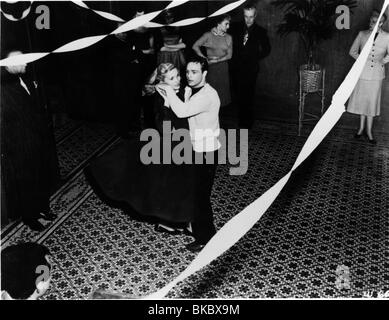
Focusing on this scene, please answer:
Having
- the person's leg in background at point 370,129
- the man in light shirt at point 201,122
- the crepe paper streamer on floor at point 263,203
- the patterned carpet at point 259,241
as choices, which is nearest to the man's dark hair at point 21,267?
the crepe paper streamer on floor at point 263,203

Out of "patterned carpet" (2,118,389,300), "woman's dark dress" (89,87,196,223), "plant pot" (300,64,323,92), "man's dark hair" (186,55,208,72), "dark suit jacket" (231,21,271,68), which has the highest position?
"man's dark hair" (186,55,208,72)

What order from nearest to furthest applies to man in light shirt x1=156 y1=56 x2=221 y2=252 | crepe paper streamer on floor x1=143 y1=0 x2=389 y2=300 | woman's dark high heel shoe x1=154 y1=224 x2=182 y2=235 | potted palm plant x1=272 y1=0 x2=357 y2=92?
1. crepe paper streamer on floor x1=143 y1=0 x2=389 y2=300
2. man in light shirt x1=156 y1=56 x2=221 y2=252
3. woman's dark high heel shoe x1=154 y1=224 x2=182 y2=235
4. potted palm plant x1=272 y1=0 x2=357 y2=92

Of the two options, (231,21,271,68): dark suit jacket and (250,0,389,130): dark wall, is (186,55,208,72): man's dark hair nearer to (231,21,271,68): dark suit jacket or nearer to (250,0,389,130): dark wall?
(231,21,271,68): dark suit jacket

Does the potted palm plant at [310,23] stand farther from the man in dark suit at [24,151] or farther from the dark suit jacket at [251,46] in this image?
the man in dark suit at [24,151]

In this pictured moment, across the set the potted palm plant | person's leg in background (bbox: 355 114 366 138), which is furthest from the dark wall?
person's leg in background (bbox: 355 114 366 138)

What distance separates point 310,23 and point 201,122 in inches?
114

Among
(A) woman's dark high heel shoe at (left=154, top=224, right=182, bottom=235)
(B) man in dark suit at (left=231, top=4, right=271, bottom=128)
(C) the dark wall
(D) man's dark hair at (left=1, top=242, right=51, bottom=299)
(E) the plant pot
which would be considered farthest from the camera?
(C) the dark wall

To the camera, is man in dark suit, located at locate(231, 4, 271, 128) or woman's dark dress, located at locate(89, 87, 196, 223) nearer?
woman's dark dress, located at locate(89, 87, 196, 223)

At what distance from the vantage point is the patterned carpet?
16.0 feet

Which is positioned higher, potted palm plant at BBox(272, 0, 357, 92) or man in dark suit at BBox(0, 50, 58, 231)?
potted palm plant at BBox(272, 0, 357, 92)

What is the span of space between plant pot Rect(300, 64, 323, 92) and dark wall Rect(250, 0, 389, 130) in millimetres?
414
